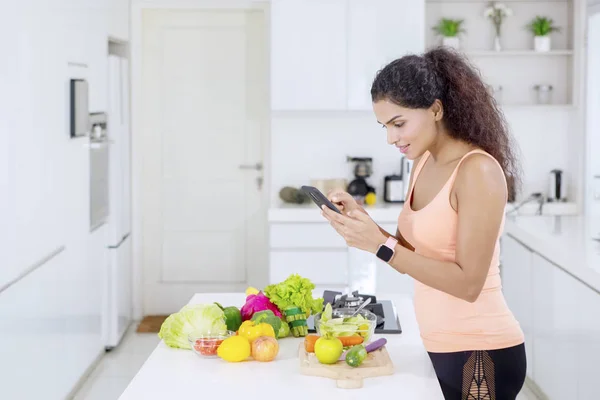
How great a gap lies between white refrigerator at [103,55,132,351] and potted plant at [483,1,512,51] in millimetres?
2423

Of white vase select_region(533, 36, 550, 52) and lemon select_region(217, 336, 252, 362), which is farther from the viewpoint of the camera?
white vase select_region(533, 36, 550, 52)

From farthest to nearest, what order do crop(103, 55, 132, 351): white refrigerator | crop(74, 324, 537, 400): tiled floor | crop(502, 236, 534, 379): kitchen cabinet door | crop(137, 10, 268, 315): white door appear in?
crop(137, 10, 268, 315): white door < crop(103, 55, 132, 351): white refrigerator < crop(74, 324, 537, 400): tiled floor < crop(502, 236, 534, 379): kitchen cabinet door

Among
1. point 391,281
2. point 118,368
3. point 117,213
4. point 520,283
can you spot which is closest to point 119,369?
point 118,368

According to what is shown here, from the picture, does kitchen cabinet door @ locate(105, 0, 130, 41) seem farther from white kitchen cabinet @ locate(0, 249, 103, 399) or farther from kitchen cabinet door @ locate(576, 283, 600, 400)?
kitchen cabinet door @ locate(576, 283, 600, 400)

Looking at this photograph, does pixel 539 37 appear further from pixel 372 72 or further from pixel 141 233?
pixel 141 233

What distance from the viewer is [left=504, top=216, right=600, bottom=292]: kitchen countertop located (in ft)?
12.1

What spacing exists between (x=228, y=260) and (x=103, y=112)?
1.60 metres

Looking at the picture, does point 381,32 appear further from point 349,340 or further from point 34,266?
point 349,340

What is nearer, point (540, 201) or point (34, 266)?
point (34, 266)

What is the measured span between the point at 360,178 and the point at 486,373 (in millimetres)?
3657

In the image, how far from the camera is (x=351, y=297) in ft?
8.95

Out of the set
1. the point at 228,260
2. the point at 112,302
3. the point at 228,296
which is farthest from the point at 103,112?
the point at 228,296

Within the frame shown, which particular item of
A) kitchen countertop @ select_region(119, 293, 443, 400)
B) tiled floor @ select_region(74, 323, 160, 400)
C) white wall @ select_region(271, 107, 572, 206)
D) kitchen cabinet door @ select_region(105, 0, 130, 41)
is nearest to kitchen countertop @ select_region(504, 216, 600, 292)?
white wall @ select_region(271, 107, 572, 206)

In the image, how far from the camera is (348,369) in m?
2.20
